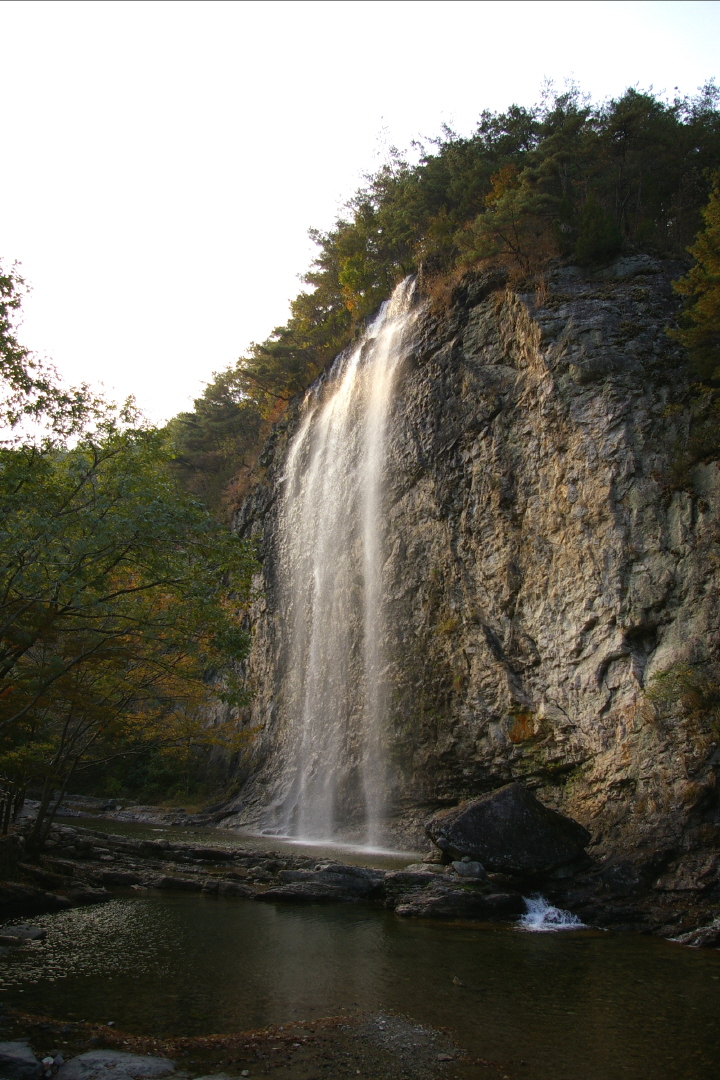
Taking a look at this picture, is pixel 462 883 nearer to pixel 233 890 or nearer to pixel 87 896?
pixel 233 890

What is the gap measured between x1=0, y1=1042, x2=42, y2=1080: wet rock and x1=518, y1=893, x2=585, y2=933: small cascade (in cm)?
726

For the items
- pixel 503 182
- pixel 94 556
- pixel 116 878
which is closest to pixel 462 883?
pixel 116 878

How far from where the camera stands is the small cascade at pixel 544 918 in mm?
10184

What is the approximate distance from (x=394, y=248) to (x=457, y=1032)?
28.5m

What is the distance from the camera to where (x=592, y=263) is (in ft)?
61.4

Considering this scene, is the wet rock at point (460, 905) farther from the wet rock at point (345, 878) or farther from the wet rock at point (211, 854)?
the wet rock at point (211, 854)

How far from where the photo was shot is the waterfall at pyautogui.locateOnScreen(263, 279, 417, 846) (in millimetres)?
20078

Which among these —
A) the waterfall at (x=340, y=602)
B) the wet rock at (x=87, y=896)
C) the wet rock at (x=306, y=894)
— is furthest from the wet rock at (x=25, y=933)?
the waterfall at (x=340, y=602)

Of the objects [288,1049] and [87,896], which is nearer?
[288,1049]

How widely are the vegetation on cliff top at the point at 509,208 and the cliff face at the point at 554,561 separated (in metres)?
1.49

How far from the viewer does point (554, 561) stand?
52.1ft

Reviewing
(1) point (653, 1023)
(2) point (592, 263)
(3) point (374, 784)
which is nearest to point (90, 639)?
(1) point (653, 1023)

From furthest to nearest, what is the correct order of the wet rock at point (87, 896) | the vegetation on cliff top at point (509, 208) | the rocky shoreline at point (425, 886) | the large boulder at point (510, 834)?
the vegetation on cliff top at point (509, 208)
the large boulder at point (510, 834)
the wet rock at point (87, 896)
the rocky shoreline at point (425, 886)

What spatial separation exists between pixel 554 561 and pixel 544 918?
24.9ft
